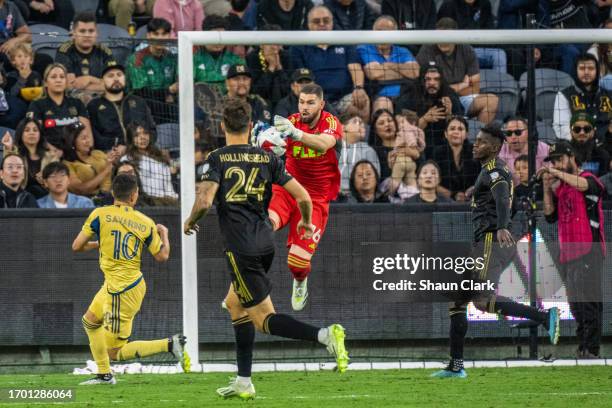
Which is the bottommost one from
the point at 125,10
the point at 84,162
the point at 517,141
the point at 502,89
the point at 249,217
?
the point at 249,217

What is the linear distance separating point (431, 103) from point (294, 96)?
1.65m

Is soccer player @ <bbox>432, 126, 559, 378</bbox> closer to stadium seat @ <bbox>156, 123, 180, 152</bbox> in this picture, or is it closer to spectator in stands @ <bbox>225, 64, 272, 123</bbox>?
spectator in stands @ <bbox>225, 64, 272, 123</bbox>

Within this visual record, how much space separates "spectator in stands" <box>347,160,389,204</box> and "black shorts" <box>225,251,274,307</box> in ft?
14.7

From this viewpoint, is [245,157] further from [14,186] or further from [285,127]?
[14,186]

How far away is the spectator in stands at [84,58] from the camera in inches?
596

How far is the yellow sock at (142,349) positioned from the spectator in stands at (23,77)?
4.74m

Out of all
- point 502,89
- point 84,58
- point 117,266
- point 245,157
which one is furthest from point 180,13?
point 245,157

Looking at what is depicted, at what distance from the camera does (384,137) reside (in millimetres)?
13938

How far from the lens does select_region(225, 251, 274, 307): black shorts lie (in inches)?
362

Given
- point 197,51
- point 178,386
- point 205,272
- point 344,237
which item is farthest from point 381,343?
point 197,51

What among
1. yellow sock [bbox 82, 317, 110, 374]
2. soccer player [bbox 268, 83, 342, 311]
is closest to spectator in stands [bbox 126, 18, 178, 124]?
soccer player [bbox 268, 83, 342, 311]

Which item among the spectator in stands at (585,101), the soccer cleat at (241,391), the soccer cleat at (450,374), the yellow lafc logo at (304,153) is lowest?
the soccer cleat at (450,374)

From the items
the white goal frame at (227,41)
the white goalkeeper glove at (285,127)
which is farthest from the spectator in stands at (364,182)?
the white goalkeeper glove at (285,127)

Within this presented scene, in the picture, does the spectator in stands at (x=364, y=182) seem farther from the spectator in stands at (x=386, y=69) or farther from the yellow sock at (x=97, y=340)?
the yellow sock at (x=97, y=340)
